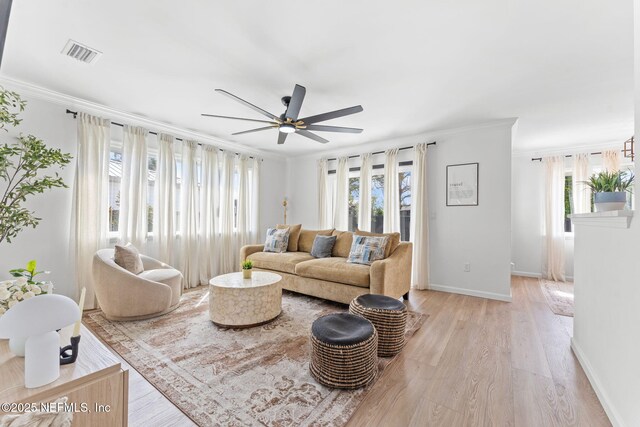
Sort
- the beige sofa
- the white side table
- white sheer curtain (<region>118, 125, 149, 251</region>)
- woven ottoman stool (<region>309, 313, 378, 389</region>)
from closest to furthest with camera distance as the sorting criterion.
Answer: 1. woven ottoman stool (<region>309, 313, 378, 389</region>)
2. the white side table
3. the beige sofa
4. white sheer curtain (<region>118, 125, 149, 251</region>)

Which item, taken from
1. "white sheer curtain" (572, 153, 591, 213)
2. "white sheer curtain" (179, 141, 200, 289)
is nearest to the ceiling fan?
"white sheer curtain" (179, 141, 200, 289)

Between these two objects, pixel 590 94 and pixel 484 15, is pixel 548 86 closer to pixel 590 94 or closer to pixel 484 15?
pixel 590 94

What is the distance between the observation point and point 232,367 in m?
2.10

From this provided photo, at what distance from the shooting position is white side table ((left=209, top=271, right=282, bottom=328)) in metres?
2.78

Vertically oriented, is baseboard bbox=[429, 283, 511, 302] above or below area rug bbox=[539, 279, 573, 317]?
above

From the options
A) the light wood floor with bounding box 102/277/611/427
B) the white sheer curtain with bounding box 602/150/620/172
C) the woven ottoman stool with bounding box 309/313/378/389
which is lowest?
the light wood floor with bounding box 102/277/611/427

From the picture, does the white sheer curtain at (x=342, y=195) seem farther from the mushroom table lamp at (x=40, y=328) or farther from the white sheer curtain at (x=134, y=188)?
the mushroom table lamp at (x=40, y=328)

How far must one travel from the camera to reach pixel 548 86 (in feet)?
9.43

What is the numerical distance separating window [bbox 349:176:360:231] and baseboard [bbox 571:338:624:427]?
11.6 ft

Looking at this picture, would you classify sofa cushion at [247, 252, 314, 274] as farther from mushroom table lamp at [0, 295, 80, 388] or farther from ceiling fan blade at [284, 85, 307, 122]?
mushroom table lamp at [0, 295, 80, 388]

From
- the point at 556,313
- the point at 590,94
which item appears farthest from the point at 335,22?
the point at 556,313

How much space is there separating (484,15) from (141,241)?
4.55 metres

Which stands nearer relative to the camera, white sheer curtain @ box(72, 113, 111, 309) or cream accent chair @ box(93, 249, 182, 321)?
cream accent chair @ box(93, 249, 182, 321)

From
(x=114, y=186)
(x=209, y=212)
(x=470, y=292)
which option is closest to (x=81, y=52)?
(x=114, y=186)
